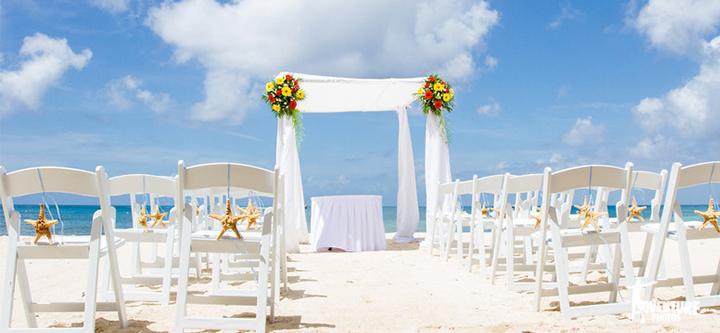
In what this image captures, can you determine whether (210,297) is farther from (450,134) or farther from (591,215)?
(450,134)

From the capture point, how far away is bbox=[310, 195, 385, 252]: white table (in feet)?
28.6

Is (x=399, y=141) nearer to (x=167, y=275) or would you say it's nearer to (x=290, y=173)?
(x=290, y=173)

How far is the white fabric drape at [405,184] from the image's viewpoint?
412 inches

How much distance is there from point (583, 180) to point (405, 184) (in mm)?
6993

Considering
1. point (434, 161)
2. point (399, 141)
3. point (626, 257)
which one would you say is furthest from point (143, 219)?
point (399, 141)

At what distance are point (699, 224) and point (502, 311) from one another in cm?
157

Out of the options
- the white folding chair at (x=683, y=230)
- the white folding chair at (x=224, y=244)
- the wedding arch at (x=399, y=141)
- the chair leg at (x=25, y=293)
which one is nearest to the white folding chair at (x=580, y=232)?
the white folding chair at (x=683, y=230)

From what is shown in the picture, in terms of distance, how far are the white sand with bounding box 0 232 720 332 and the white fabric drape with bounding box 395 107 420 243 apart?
3481 mm

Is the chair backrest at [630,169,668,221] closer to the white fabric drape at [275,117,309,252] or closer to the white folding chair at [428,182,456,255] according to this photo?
the white folding chair at [428,182,456,255]

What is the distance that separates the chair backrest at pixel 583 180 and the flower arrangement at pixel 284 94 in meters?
5.80

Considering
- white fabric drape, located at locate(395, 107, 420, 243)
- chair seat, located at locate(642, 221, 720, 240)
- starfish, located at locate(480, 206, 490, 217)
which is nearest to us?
chair seat, located at locate(642, 221, 720, 240)

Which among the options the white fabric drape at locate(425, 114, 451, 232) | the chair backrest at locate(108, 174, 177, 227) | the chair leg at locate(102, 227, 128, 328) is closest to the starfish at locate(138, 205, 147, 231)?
the chair backrest at locate(108, 174, 177, 227)

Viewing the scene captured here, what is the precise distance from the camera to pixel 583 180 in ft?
11.8

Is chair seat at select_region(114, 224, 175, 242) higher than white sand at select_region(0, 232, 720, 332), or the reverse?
chair seat at select_region(114, 224, 175, 242)
